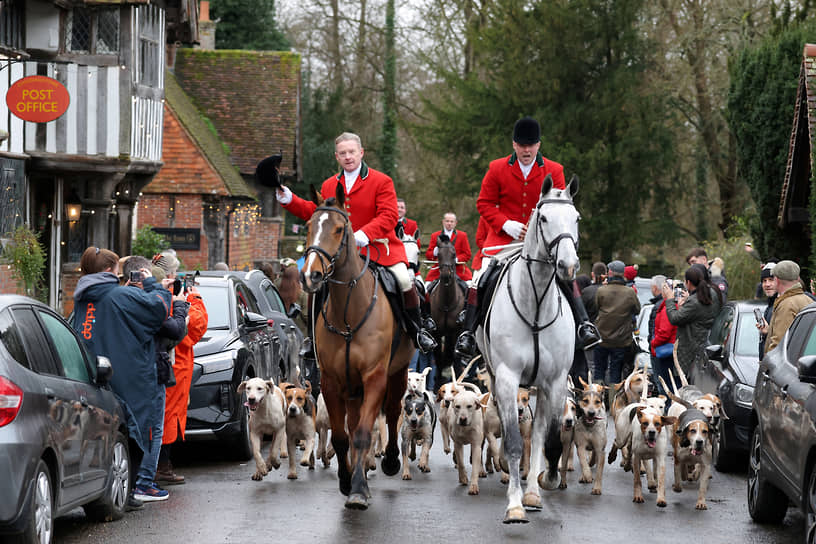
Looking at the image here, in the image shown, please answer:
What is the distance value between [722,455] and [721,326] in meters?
1.69

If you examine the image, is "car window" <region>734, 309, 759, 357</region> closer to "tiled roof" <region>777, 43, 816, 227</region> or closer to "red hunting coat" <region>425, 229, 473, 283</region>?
"tiled roof" <region>777, 43, 816, 227</region>

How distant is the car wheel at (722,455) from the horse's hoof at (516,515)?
13.9 ft

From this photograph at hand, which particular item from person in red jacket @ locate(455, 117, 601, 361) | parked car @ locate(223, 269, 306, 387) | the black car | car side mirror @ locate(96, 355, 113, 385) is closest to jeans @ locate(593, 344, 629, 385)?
the black car

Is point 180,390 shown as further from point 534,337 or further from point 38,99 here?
point 38,99

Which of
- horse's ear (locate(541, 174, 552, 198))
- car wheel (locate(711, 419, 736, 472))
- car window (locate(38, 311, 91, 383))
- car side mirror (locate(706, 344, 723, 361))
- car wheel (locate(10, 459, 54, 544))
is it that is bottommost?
car wheel (locate(711, 419, 736, 472))

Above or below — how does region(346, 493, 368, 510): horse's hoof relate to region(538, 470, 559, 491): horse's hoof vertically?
above

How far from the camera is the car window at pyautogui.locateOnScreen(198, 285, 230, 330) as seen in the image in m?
13.4

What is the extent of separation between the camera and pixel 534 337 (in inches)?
392

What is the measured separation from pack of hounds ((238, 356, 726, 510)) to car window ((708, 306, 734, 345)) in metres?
1.15

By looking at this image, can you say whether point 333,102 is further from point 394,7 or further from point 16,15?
point 16,15

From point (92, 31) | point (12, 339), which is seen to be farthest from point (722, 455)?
point (92, 31)

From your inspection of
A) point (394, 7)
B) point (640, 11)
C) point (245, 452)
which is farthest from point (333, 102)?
point (245, 452)

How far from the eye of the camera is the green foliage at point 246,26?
45531mm

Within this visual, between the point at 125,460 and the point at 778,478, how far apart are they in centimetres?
484
